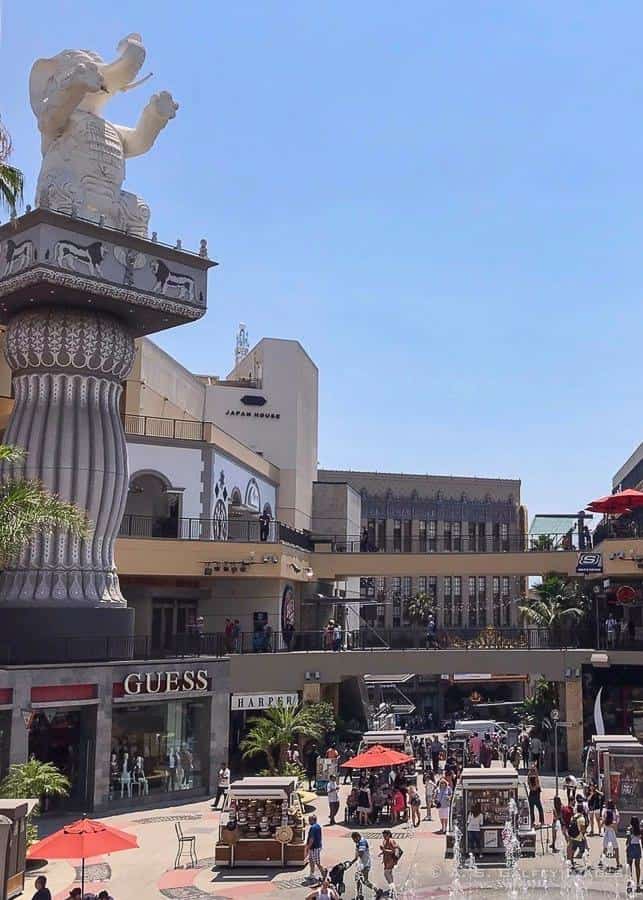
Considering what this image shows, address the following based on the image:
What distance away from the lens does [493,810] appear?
22.8 metres

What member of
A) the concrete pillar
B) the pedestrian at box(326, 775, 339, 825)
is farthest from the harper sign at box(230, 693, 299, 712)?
the concrete pillar

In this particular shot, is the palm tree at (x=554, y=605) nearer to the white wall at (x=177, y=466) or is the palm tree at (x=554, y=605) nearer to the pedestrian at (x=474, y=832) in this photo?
the white wall at (x=177, y=466)

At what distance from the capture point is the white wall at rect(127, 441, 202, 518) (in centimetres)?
3759

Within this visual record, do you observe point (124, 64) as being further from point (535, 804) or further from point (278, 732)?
point (535, 804)

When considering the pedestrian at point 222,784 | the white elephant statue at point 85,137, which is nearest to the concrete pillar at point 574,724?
the pedestrian at point 222,784

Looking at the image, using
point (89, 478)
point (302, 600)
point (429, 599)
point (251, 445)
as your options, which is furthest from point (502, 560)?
point (429, 599)

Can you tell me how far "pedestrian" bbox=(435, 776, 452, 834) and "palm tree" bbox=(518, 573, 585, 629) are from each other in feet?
50.6

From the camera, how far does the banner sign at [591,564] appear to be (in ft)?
135

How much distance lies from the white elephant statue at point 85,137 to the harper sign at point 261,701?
15.7m

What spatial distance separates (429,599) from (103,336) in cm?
5906

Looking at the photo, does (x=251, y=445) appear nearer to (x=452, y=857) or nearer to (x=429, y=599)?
(x=452, y=857)

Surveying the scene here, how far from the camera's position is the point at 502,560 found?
44.7 meters

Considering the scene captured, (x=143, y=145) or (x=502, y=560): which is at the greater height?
(x=143, y=145)

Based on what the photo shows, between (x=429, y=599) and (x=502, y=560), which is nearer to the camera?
(x=502, y=560)
